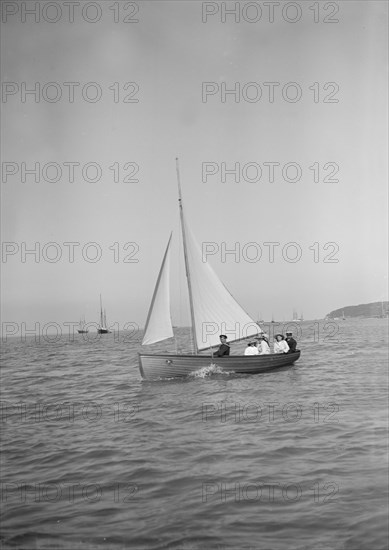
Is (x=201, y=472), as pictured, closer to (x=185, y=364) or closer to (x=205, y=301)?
(x=185, y=364)

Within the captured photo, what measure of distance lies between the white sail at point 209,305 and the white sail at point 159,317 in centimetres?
182

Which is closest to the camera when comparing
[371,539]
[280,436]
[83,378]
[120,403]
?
[371,539]

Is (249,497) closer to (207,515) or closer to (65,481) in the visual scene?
(207,515)

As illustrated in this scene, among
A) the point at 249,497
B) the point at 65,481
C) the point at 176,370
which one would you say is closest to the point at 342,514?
the point at 249,497

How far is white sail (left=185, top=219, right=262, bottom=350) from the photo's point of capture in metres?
24.3

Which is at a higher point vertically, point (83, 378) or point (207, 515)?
point (207, 515)

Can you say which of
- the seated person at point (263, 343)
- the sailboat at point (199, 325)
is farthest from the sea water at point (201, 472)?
the seated person at point (263, 343)

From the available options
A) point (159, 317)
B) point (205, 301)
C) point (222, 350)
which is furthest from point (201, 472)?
point (205, 301)

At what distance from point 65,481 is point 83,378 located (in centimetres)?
1919

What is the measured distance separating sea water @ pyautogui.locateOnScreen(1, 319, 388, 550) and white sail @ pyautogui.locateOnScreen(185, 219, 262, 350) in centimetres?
655

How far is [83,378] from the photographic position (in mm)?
27609

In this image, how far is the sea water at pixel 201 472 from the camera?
6375 millimetres

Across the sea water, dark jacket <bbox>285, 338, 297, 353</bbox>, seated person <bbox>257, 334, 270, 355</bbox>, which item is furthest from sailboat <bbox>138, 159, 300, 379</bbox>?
the sea water

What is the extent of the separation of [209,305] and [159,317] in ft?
9.87
